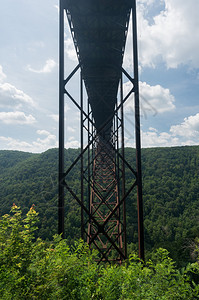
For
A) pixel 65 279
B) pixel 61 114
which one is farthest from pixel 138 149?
pixel 65 279

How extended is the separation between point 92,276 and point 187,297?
110 centimetres

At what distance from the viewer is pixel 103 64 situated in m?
6.44

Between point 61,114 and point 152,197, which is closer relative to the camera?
point 61,114

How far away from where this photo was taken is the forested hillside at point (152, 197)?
2666cm

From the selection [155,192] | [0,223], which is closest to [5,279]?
[0,223]

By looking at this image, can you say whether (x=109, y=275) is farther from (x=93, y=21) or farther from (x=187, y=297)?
(x=93, y=21)

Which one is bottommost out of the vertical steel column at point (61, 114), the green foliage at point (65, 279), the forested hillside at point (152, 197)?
the forested hillside at point (152, 197)

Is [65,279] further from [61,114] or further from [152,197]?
[152,197]

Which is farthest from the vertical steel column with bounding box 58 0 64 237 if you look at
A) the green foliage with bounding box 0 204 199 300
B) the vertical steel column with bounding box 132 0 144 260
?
the vertical steel column with bounding box 132 0 144 260

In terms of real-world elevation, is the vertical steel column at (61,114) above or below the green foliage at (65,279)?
above

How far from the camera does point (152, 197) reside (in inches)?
1505

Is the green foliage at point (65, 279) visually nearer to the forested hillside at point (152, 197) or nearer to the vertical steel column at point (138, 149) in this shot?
the vertical steel column at point (138, 149)

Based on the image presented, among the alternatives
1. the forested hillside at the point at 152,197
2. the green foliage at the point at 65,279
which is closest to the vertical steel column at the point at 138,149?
the green foliage at the point at 65,279

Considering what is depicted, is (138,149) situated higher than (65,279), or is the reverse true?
(138,149)
